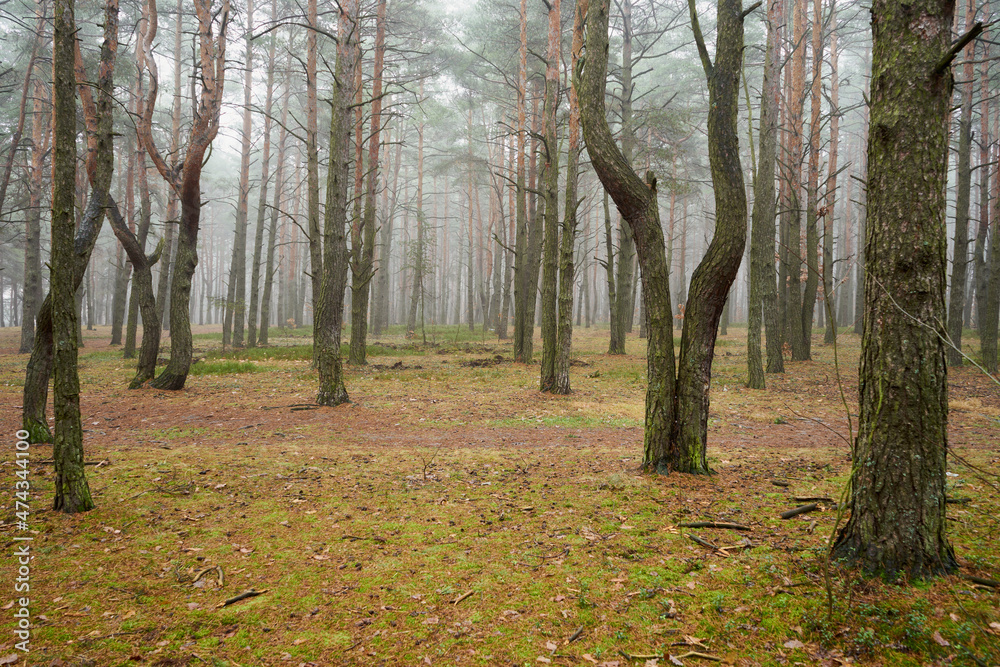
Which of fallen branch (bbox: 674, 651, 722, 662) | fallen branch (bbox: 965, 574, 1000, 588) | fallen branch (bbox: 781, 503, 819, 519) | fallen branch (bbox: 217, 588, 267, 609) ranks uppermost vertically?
fallen branch (bbox: 965, 574, 1000, 588)

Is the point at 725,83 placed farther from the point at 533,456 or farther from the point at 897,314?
the point at 533,456

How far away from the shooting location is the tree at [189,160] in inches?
385

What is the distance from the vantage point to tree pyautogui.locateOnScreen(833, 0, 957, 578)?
2818mm

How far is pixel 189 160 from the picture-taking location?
10.0 m

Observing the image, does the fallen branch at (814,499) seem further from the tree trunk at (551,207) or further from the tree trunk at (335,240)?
the tree trunk at (335,240)

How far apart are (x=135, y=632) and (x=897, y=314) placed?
4.47 m

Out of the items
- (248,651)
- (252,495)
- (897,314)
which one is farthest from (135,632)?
(897,314)

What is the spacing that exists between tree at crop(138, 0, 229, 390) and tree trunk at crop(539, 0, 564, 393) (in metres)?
6.51

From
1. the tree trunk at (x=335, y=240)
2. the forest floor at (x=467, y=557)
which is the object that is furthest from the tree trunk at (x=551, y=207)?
the tree trunk at (x=335, y=240)

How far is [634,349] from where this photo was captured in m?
20.7

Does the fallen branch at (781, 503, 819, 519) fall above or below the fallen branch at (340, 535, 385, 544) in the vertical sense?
above

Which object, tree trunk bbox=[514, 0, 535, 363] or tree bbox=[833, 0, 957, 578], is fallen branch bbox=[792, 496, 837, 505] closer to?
tree bbox=[833, 0, 957, 578]

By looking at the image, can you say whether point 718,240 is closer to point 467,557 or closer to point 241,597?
point 467,557

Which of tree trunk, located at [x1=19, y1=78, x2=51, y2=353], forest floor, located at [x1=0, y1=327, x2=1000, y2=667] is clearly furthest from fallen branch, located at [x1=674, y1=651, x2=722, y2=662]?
tree trunk, located at [x1=19, y1=78, x2=51, y2=353]
